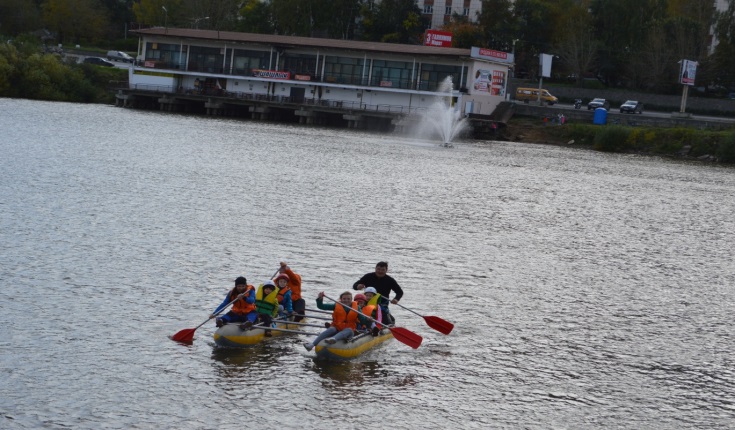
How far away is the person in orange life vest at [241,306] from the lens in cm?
2214

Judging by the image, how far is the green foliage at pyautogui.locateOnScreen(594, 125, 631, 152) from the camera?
318 feet

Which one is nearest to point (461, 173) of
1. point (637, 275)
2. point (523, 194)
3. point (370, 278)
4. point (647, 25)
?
point (523, 194)

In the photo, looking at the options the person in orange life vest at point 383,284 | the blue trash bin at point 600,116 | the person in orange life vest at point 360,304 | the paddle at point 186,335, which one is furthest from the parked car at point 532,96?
the paddle at point 186,335

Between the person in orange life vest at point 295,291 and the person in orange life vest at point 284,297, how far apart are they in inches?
12.5

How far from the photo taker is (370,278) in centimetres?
2453

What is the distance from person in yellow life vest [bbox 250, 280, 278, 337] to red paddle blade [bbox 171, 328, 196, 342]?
1.60m

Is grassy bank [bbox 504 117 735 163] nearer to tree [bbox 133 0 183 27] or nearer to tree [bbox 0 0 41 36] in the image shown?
tree [bbox 133 0 183 27]

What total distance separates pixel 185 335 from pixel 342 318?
3635 mm

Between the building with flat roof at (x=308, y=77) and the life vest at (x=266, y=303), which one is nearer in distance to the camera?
the life vest at (x=266, y=303)

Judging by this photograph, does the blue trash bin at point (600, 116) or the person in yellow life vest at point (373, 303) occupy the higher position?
the blue trash bin at point (600, 116)

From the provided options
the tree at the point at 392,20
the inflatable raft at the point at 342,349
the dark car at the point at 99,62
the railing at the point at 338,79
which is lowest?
the inflatable raft at the point at 342,349

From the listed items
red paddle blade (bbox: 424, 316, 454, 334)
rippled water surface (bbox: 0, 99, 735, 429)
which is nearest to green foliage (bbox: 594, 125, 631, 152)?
rippled water surface (bbox: 0, 99, 735, 429)

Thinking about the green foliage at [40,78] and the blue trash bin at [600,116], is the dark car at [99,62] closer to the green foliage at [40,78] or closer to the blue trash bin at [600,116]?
the green foliage at [40,78]

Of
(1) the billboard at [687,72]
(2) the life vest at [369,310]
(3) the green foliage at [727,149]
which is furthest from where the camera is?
(1) the billboard at [687,72]
